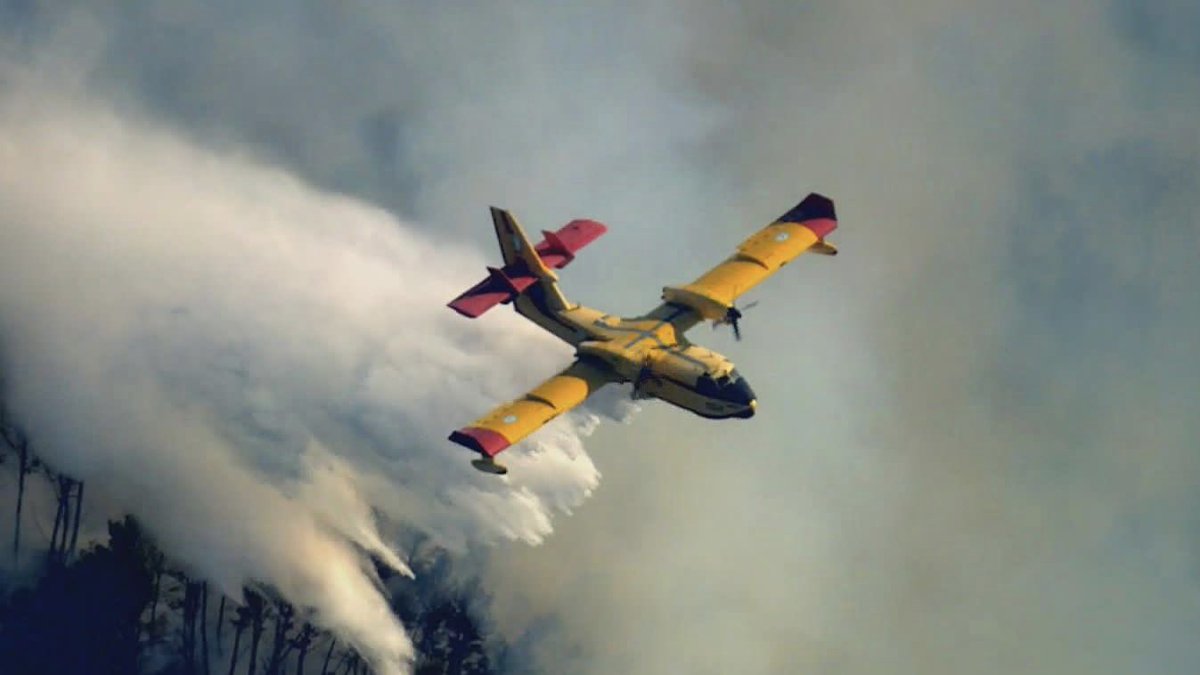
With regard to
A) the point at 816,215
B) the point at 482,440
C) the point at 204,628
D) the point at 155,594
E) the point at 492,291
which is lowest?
the point at 155,594

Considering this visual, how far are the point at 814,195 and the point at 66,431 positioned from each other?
54688 millimetres

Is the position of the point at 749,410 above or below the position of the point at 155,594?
above

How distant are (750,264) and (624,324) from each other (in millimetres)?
12918

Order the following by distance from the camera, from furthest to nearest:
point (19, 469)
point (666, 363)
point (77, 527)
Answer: point (19, 469), point (77, 527), point (666, 363)

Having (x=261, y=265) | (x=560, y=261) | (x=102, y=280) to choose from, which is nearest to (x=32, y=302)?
(x=102, y=280)

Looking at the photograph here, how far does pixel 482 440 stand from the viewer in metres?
123

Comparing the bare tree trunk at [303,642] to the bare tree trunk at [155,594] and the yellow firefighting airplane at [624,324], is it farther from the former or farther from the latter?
the yellow firefighting airplane at [624,324]

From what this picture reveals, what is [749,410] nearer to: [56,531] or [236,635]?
[236,635]

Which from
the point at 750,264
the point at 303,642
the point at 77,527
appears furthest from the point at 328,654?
the point at 750,264

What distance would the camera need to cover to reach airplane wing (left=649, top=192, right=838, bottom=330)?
139m

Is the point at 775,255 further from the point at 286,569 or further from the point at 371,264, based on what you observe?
the point at 286,569

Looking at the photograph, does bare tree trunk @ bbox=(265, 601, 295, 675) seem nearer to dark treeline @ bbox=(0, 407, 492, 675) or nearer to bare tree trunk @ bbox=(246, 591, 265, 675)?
dark treeline @ bbox=(0, 407, 492, 675)

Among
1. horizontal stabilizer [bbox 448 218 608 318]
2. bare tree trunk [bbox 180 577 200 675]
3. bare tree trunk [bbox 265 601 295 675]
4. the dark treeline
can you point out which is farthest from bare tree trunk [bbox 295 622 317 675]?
horizontal stabilizer [bbox 448 218 608 318]

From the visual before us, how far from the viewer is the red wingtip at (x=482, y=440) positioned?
404 ft
